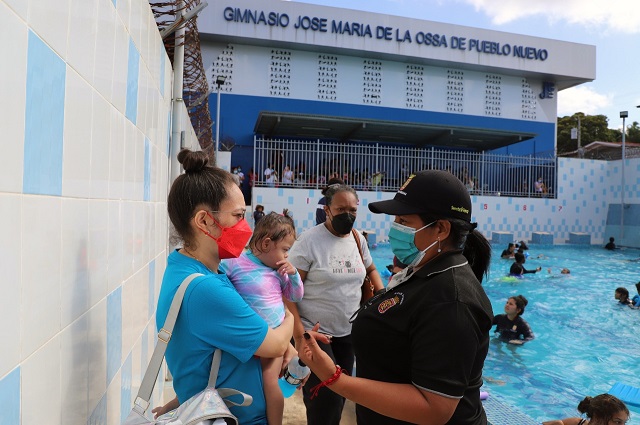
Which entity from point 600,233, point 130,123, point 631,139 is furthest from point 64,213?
point 631,139

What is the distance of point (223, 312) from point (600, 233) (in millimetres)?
24463

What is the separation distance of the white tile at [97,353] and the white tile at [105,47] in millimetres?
773

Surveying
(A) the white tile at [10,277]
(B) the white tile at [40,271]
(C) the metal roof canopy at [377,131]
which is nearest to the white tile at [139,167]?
(B) the white tile at [40,271]

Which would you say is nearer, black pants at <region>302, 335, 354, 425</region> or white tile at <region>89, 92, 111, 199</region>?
white tile at <region>89, 92, 111, 199</region>

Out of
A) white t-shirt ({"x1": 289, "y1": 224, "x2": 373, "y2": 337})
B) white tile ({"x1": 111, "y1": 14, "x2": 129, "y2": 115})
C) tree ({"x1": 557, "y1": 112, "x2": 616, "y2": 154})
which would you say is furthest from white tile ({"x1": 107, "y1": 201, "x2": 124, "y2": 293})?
tree ({"x1": 557, "y1": 112, "x2": 616, "y2": 154})

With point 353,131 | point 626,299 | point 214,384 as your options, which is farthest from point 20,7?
point 353,131

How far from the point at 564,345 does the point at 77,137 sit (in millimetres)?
8580

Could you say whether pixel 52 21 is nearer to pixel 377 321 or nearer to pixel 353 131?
pixel 377 321

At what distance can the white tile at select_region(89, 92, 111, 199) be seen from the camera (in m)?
1.57

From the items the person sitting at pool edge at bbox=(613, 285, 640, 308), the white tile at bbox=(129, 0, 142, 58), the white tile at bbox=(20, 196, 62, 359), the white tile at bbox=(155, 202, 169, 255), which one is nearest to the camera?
the white tile at bbox=(20, 196, 62, 359)

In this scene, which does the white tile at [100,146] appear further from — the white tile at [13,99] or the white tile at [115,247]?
the white tile at [13,99]

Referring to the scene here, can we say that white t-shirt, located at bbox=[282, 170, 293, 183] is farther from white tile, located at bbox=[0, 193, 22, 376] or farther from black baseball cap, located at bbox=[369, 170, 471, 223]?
white tile, located at bbox=[0, 193, 22, 376]

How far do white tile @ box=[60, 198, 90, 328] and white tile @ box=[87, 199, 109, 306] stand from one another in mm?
48

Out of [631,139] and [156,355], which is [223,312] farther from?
[631,139]
